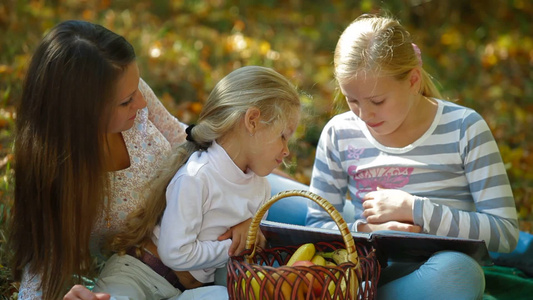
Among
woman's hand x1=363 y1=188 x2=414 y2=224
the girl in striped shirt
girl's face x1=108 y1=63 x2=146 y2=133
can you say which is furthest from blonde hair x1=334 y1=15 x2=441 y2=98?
girl's face x1=108 y1=63 x2=146 y2=133

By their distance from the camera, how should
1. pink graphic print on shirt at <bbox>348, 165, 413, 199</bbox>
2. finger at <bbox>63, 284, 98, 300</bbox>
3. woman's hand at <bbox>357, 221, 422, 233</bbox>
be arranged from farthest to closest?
pink graphic print on shirt at <bbox>348, 165, 413, 199</bbox>, woman's hand at <bbox>357, 221, 422, 233</bbox>, finger at <bbox>63, 284, 98, 300</bbox>

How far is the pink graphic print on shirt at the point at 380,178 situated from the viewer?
2635 mm

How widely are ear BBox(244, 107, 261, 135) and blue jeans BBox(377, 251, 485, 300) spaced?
28.6 inches

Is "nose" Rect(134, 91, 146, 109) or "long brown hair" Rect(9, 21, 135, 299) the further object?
"nose" Rect(134, 91, 146, 109)

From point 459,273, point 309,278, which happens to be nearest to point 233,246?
point 309,278

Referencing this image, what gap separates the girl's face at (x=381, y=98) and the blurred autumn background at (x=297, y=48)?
3.14ft

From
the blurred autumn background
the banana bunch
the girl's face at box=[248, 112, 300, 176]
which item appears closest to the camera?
the banana bunch

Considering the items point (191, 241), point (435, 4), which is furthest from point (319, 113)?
point (435, 4)

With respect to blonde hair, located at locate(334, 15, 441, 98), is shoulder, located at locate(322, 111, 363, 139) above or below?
below

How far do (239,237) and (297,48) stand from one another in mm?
4196

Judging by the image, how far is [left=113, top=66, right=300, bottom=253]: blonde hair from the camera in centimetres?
231

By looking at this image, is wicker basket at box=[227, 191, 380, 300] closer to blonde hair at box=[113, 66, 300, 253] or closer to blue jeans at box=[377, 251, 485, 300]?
blue jeans at box=[377, 251, 485, 300]

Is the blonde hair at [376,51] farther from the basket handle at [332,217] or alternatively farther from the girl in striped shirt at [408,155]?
the basket handle at [332,217]

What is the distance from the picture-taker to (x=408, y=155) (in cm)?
262
